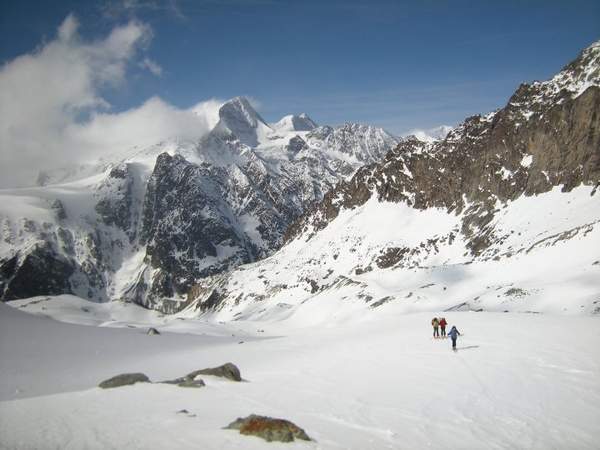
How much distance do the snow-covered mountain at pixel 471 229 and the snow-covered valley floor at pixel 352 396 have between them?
82.4ft

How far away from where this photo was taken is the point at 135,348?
36.9 meters

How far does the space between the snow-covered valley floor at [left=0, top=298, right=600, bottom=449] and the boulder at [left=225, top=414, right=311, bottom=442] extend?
9.8 inches

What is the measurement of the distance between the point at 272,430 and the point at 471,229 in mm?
124100

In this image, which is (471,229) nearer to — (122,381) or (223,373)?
(223,373)

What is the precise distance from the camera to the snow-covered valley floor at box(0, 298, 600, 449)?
11.4 m

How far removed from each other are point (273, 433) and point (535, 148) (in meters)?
131

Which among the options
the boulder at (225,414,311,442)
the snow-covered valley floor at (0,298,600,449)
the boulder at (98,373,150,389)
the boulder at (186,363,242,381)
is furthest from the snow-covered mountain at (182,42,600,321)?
the boulder at (225,414,311,442)

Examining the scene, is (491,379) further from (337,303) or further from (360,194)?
(360,194)

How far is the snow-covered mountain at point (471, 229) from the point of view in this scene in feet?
218

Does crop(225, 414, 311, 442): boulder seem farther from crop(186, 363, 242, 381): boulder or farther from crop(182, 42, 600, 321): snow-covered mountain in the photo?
crop(182, 42, 600, 321): snow-covered mountain

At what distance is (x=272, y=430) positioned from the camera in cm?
1091

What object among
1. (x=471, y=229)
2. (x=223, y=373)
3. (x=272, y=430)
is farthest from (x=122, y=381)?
(x=471, y=229)

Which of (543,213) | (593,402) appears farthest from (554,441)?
(543,213)

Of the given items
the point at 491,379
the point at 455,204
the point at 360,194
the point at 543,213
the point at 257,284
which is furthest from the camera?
the point at 360,194
